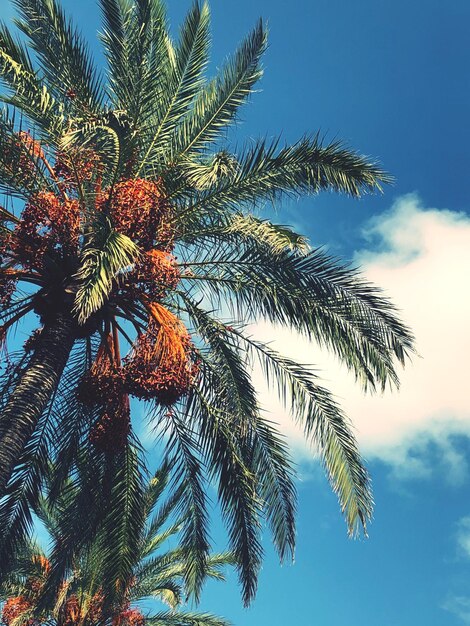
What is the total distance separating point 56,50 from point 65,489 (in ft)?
19.9

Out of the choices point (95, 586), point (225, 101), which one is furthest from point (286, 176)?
point (95, 586)

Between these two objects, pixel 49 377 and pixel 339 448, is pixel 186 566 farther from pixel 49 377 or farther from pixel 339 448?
pixel 49 377

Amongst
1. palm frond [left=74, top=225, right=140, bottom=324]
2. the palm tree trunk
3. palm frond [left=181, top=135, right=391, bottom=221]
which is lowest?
the palm tree trunk

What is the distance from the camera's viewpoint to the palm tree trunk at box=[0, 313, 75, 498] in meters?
7.71

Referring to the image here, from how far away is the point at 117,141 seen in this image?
28.1 feet

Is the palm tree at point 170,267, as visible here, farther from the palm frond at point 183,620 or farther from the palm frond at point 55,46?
the palm frond at point 183,620

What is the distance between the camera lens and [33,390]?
26.6 feet

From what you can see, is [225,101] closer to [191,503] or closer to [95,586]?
[191,503]

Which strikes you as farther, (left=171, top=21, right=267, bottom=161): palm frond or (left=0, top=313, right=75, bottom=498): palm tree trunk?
(left=171, top=21, right=267, bottom=161): palm frond

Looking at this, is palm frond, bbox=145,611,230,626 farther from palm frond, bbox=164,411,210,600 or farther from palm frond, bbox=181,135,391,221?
palm frond, bbox=181,135,391,221

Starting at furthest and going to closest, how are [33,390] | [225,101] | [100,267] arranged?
[225,101]
[33,390]
[100,267]

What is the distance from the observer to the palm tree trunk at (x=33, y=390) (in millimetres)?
7711

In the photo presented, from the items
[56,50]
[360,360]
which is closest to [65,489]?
[360,360]

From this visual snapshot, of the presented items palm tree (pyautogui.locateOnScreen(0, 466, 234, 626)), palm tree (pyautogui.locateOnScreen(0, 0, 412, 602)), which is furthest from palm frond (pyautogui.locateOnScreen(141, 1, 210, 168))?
palm tree (pyautogui.locateOnScreen(0, 466, 234, 626))
